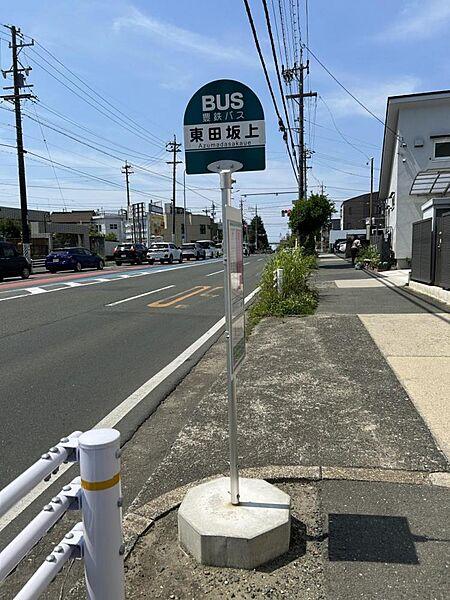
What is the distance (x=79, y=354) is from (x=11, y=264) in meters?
17.4

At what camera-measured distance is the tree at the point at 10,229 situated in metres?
58.7

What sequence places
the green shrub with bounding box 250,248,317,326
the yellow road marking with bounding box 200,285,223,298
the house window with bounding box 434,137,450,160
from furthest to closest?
the house window with bounding box 434,137,450,160
the yellow road marking with bounding box 200,285,223,298
the green shrub with bounding box 250,248,317,326

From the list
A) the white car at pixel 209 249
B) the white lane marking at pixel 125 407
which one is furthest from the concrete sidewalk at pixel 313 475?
the white car at pixel 209 249

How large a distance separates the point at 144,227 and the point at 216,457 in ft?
259

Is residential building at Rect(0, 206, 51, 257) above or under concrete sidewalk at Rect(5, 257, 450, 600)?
above

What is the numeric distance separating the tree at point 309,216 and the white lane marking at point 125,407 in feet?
63.0

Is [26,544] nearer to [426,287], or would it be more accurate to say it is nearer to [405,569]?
[405,569]

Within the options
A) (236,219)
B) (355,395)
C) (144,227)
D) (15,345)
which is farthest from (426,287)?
(144,227)

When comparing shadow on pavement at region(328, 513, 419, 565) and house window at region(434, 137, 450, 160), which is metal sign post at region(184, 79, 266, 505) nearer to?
shadow on pavement at region(328, 513, 419, 565)

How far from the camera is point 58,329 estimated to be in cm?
984

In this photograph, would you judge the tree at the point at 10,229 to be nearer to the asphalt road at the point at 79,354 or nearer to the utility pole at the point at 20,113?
the utility pole at the point at 20,113

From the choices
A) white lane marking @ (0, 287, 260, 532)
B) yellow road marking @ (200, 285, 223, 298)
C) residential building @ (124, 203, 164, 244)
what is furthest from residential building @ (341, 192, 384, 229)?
white lane marking @ (0, 287, 260, 532)

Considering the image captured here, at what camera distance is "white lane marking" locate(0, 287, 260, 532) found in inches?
137

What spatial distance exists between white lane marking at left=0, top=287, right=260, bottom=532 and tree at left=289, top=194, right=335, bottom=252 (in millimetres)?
19217
